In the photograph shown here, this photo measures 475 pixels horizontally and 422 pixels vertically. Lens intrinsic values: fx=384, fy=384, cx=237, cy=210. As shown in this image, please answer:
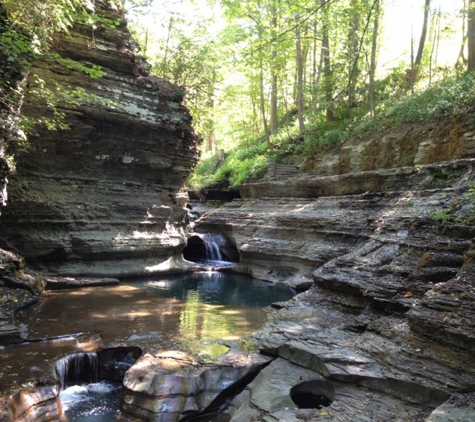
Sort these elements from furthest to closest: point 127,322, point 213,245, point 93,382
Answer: point 213,245 → point 127,322 → point 93,382

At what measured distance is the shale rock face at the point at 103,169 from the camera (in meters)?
12.8

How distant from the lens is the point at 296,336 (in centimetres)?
699

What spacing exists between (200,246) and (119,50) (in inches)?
394

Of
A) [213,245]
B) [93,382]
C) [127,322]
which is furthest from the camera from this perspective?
[213,245]

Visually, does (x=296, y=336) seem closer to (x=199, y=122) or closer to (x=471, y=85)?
(x=471, y=85)

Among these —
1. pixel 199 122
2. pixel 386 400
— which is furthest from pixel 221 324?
pixel 199 122

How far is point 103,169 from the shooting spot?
1479 centimetres

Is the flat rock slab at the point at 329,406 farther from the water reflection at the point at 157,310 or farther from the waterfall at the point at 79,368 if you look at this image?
the waterfall at the point at 79,368

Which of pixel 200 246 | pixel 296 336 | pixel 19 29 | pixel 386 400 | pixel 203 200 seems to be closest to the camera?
pixel 386 400

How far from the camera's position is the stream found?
20.8 ft

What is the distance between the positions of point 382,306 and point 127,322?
18.2 ft

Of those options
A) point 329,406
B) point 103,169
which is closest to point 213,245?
point 103,169

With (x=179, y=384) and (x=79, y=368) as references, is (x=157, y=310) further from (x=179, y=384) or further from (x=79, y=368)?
(x=179, y=384)

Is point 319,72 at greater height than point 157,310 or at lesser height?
greater
